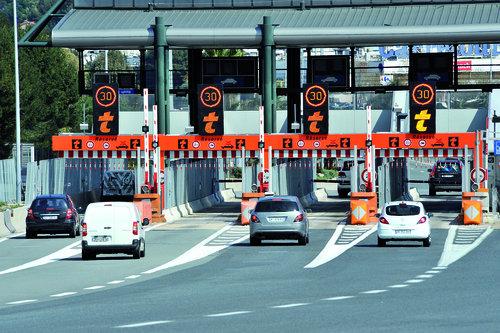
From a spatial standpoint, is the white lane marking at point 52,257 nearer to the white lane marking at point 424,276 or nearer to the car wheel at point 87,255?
the car wheel at point 87,255

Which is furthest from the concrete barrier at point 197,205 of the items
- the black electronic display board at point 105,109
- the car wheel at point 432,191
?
the car wheel at point 432,191

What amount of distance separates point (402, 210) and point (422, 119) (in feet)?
63.8

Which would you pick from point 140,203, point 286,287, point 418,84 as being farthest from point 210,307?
point 418,84

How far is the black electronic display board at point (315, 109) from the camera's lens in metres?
64.4

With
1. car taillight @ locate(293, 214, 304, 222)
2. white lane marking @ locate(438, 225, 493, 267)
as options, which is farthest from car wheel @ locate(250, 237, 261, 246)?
white lane marking @ locate(438, 225, 493, 267)

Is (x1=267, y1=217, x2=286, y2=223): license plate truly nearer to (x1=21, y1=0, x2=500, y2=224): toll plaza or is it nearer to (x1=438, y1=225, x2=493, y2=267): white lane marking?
(x1=438, y1=225, x2=493, y2=267): white lane marking

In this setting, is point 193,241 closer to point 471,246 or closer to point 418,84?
point 471,246

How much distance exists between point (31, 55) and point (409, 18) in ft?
167

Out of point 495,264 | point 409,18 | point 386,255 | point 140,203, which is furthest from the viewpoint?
point 409,18

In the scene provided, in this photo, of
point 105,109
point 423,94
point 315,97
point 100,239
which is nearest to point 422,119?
point 423,94

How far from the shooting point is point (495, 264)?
36406mm

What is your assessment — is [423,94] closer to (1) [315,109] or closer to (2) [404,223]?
(1) [315,109]

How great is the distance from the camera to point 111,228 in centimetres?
3859

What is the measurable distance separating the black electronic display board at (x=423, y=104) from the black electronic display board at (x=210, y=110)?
27.0 feet
